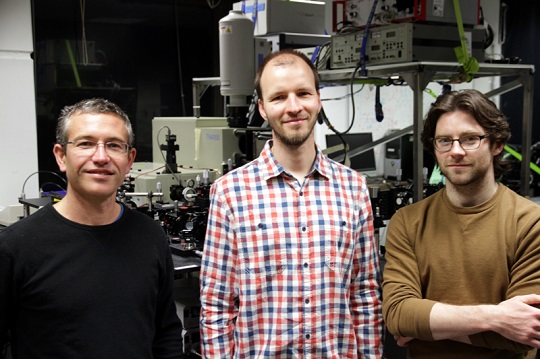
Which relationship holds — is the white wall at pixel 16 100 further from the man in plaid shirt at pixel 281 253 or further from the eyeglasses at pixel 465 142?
the eyeglasses at pixel 465 142

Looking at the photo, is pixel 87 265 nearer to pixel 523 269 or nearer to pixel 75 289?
pixel 75 289

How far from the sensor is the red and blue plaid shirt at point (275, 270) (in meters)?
1.55

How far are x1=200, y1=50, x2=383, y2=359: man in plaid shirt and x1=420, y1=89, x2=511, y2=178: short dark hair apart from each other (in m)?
0.33

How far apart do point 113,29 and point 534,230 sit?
194 inches

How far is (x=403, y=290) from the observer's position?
1.52 m

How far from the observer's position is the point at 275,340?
1.55m

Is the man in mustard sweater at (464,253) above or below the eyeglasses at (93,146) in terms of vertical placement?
below

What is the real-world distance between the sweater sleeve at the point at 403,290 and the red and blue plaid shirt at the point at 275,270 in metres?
0.11

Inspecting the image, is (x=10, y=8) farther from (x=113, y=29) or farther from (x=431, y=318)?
(x=431, y=318)

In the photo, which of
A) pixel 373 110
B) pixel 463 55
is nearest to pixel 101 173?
pixel 463 55

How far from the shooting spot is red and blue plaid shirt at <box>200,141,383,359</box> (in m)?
1.55

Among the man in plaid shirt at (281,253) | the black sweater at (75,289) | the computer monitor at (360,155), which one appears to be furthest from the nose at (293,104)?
the computer monitor at (360,155)

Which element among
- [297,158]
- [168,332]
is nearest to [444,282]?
[297,158]

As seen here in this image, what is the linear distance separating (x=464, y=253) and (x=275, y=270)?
48 cm
